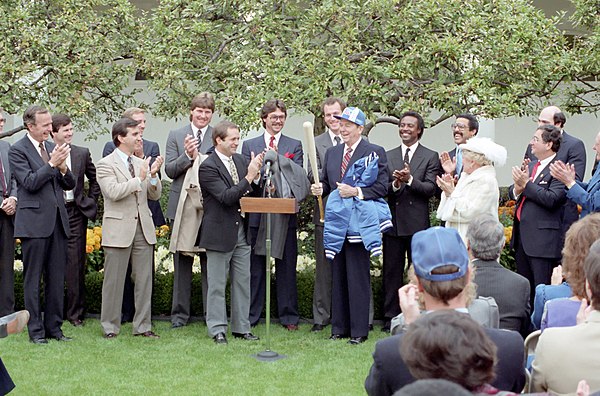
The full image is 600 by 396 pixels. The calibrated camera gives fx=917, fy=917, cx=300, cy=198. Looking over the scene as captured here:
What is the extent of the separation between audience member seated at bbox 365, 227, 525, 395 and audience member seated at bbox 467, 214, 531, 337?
4.49 feet

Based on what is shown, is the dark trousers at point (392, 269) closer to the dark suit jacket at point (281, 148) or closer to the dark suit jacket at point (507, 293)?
the dark suit jacket at point (281, 148)

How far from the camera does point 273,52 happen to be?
11180 millimetres

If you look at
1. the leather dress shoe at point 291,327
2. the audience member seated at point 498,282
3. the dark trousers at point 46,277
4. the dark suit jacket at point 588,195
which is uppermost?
the dark suit jacket at point 588,195

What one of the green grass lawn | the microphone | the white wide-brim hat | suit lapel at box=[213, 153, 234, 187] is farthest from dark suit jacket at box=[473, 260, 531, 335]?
suit lapel at box=[213, 153, 234, 187]

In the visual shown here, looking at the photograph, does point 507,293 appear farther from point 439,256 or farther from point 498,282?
point 439,256

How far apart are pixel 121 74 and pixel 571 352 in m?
10.2

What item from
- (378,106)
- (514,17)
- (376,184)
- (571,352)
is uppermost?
(514,17)

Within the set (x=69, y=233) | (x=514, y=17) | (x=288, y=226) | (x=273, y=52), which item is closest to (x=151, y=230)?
(x=69, y=233)

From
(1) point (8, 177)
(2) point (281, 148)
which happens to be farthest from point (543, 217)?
(1) point (8, 177)

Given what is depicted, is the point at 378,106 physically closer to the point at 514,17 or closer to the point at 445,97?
the point at 445,97

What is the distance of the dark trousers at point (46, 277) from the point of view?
872 cm

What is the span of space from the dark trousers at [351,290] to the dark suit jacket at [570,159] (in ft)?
6.36

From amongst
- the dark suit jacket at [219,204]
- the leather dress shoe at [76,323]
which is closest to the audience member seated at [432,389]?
the dark suit jacket at [219,204]

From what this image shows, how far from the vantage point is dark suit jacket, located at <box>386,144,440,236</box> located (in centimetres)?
934
